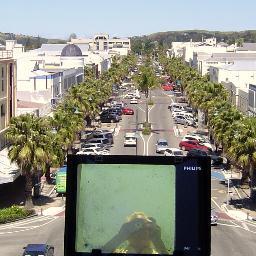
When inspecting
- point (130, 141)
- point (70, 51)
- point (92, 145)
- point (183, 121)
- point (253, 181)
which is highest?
point (70, 51)

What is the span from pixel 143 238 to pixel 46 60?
4461 inches

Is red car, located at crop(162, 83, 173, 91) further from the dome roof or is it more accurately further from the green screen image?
the green screen image

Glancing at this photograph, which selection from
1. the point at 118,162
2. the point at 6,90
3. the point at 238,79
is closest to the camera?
the point at 118,162

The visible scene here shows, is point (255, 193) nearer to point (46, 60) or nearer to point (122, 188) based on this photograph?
point (122, 188)

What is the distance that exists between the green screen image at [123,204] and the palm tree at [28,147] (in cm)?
3230

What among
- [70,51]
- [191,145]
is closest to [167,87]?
[70,51]

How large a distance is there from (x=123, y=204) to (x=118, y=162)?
57 cm

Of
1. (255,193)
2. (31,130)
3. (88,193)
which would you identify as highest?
(88,193)

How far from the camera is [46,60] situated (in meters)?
120

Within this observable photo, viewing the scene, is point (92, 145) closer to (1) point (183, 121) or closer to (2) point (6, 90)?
(2) point (6, 90)

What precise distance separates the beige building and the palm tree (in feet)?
31.8

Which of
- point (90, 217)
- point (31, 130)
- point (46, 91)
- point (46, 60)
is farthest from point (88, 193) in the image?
point (46, 60)

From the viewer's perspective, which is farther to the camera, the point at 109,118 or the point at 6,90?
the point at 109,118

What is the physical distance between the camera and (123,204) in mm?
8344
